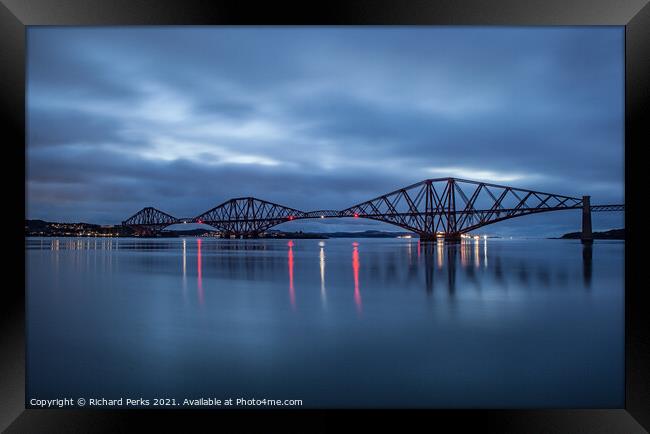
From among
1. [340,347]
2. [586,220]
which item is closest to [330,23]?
[340,347]

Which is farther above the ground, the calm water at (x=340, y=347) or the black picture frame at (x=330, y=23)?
the black picture frame at (x=330, y=23)

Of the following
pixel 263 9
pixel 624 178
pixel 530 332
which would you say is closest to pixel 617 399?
pixel 530 332

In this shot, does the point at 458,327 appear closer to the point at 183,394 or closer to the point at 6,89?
the point at 183,394

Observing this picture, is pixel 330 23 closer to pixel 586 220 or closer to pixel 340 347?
pixel 340 347

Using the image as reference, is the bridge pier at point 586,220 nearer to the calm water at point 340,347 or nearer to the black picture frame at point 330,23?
the calm water at point 340,347

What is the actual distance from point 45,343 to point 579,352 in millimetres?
7481

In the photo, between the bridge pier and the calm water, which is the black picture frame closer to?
the calm water

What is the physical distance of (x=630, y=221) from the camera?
16.7ft

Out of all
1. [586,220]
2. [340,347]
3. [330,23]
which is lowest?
[340,347]

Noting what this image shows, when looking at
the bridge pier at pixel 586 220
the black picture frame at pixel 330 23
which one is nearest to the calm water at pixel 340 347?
the black picture frame at pixel 330 23

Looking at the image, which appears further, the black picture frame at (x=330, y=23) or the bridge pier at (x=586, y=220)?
the bridge pier at (x=586, y=220)

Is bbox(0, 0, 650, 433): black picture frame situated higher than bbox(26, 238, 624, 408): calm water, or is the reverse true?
bbox(0, 0, 650, 433): black picture frame

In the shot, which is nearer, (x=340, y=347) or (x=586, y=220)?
(x=340, y=347)

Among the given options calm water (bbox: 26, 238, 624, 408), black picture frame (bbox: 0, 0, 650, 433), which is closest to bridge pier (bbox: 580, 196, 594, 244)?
calm water (bbox: 26, 238, 624, 408)
